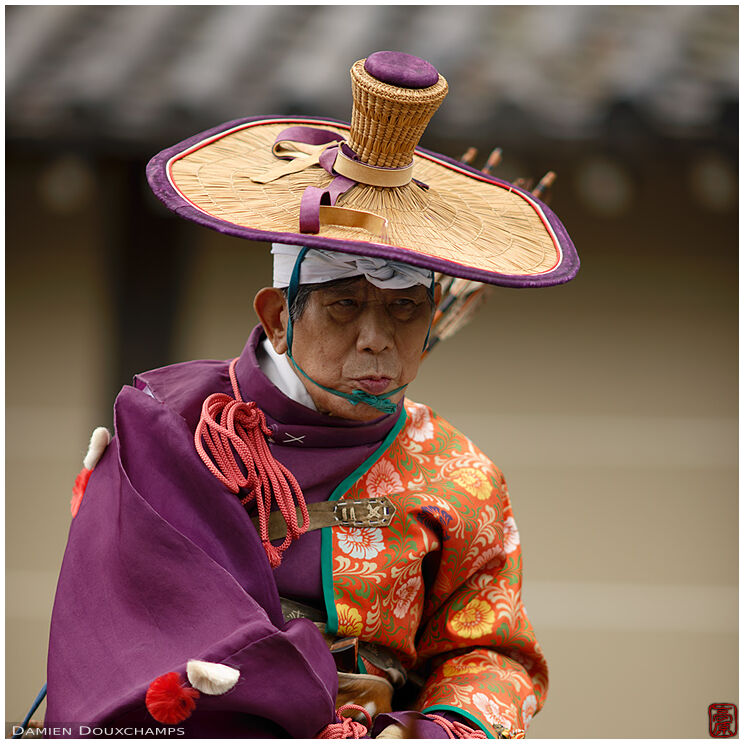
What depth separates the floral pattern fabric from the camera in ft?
6.65

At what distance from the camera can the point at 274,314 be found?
2.06m

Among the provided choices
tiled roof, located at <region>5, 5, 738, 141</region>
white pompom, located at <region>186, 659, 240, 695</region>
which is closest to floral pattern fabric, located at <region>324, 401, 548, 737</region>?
white pompom, located at <region>186, 659, 240, 695</region>

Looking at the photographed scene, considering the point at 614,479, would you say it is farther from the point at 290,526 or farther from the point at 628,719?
the point at 290,526

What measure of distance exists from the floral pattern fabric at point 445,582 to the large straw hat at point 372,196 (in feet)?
1.70

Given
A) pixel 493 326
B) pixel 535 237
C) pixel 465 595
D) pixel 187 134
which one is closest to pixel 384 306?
pixel 535 237

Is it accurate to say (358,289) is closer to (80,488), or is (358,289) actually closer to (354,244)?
(354,244)

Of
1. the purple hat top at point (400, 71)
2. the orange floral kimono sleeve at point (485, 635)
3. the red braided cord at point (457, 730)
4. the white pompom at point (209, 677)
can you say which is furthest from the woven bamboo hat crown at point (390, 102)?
the red braided cord at point (457, 730)

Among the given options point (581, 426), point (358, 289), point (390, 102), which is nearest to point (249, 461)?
point (358, 289)

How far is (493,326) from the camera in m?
5.08

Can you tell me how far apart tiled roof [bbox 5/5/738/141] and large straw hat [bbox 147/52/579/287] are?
1.85 metres

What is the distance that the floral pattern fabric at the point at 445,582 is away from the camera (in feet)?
6.65

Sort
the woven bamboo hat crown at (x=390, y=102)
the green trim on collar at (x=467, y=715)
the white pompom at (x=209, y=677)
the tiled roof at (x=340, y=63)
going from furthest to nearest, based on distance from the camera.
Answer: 1. the tiled roof at (x=340, y=63)
2. the green trim on collar at (x=467, y=715)
3. the woven bamboo hat crown at (x=390, y=102)
4. the white pompom at (x=209, y=677)

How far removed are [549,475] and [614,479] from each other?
338mm

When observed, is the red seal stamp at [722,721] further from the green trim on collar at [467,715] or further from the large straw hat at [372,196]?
the large straw hat at [372,196]
